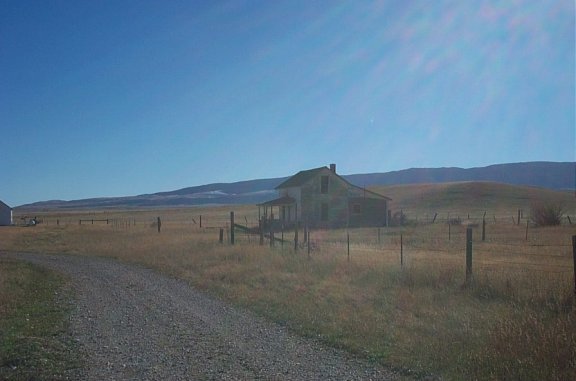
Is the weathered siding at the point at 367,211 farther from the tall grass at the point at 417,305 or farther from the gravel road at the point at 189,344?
the gravel road at the point at 189,344

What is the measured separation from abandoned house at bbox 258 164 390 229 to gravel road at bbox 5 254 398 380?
3956cm

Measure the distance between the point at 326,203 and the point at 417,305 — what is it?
43332 mm

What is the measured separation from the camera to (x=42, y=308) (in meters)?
12.4

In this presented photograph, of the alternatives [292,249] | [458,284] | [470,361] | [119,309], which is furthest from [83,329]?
[292,249]

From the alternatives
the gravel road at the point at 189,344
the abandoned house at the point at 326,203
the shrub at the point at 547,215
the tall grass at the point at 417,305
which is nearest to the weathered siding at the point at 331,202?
the abandoned house at the point at 326,203

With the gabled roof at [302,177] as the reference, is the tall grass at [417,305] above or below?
below

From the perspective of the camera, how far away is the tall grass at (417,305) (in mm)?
7512

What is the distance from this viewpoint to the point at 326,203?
54.8m

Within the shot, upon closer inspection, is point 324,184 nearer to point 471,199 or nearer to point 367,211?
point 367,211

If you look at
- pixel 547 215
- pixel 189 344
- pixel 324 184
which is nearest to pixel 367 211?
pixel 324 184

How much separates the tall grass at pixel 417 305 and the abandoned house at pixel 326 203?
32094mm

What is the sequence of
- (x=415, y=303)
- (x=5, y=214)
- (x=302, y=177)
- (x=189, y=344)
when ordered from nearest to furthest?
(x=189, y=344) → (x=415, y=303) → (x=302, y=177) → (x=5, y=214)

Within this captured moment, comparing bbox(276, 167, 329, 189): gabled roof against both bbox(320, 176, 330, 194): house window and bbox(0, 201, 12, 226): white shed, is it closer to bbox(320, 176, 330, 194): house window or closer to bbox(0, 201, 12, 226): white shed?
bbox(320, 176, 330, 194): house window

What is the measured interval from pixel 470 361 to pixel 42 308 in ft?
30.2
